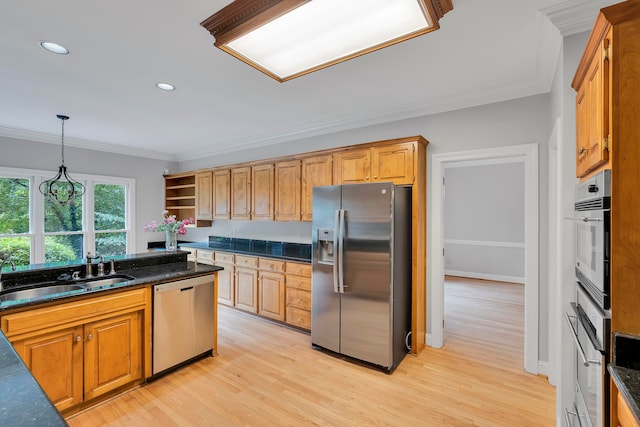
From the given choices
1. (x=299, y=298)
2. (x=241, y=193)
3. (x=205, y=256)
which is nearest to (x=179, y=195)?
(x=205, y=256)

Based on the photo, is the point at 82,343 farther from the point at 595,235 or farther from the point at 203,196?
the point at 203,196

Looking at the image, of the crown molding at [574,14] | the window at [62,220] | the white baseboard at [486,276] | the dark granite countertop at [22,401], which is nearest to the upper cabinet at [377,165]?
the crown molding at [574,14]

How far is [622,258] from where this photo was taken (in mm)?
1104

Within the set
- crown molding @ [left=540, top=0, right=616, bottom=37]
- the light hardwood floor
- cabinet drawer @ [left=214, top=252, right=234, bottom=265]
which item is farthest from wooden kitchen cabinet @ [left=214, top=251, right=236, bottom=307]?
crown molding @ [left=540, top=0, right=616, bottom=37]

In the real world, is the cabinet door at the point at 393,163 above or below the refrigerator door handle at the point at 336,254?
above

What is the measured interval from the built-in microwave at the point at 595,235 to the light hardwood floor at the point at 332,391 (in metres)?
1.41

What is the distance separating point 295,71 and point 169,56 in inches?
40.1

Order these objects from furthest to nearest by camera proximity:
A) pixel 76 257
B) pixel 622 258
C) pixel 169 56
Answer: pixel 76 257 < pixel 169 56 < pixel 622 258

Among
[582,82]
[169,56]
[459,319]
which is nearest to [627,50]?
[582,82]

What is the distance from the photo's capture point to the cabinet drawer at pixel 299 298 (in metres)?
3.63

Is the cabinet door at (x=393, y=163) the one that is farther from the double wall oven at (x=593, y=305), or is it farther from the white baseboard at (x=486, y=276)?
the white baseboard at (x=486, y=276)

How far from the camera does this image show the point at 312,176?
377 cm

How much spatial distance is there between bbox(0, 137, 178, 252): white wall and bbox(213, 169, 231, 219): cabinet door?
1755 mm

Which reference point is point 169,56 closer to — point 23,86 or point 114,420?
point 23,86
